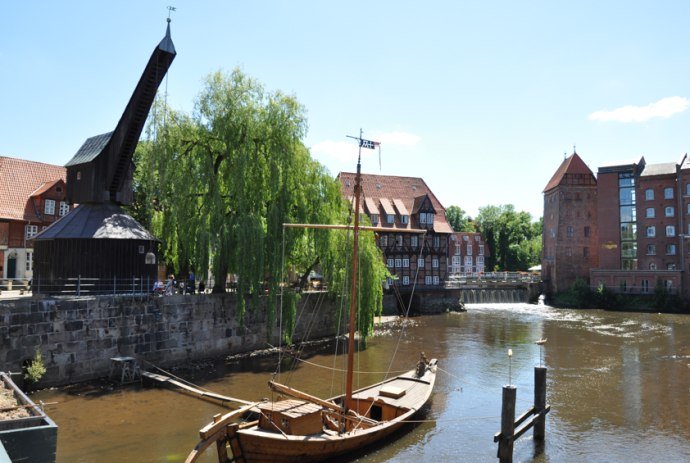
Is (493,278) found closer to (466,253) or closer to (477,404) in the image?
(466,253)

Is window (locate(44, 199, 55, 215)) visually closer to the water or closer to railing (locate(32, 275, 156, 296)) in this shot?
railing (locate(32, 275, 156, 296))

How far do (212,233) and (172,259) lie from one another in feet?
17.9

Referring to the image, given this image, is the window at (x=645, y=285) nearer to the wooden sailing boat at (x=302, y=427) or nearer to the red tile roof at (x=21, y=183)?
the wooden sailing boat at (x=302, y=427)

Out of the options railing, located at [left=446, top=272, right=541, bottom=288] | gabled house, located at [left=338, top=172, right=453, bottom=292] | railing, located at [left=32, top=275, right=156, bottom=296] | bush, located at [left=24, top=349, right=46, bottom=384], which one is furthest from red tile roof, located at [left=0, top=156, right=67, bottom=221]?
railing, located at [left=446, top=272, right=541, bottom=288]

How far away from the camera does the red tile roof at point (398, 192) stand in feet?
174

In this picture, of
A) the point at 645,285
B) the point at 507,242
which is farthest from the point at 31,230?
the point at 507,242

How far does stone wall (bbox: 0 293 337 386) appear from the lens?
1858 cm

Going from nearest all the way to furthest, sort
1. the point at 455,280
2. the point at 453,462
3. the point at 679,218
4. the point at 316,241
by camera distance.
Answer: the point at 453,462, the point at 316,241, the point at 679,218, the point at 455,280

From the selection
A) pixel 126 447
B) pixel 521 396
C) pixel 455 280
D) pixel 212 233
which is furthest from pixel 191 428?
pixel 455 280

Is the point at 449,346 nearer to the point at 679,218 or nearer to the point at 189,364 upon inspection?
the point at 189,364

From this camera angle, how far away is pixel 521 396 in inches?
791

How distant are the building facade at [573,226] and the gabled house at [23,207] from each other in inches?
2045

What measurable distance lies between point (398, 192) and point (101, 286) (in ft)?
120

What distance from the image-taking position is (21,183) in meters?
36.8
